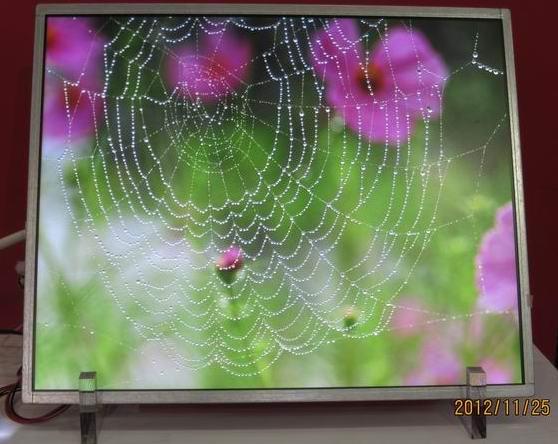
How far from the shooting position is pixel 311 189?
0.92 m

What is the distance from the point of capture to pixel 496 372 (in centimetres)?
90

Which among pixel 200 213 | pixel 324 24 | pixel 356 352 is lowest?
pixel 356 352

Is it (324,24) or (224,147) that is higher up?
(324,24)

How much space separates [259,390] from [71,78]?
0.49m

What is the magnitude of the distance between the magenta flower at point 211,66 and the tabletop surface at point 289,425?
45 cm

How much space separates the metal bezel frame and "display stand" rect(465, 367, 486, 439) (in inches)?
0.5

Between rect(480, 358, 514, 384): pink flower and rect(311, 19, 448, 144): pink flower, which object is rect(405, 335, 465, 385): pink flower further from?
rect(311, 19, 448, 144): pink flower

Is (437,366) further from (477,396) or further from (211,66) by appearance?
(211,66)

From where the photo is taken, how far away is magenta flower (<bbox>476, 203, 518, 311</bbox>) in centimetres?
91

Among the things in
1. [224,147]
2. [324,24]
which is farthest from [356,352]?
[324,24]

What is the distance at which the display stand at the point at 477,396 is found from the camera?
878 millimetres

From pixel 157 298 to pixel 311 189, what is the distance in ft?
0.84

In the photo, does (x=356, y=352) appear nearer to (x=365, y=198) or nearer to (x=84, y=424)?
(x=365, y=198)

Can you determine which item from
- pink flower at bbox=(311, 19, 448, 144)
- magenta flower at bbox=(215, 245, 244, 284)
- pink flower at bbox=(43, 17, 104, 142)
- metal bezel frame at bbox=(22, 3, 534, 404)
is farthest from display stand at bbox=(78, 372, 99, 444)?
pink flower at bbox=(311, 19, 448, 144)
